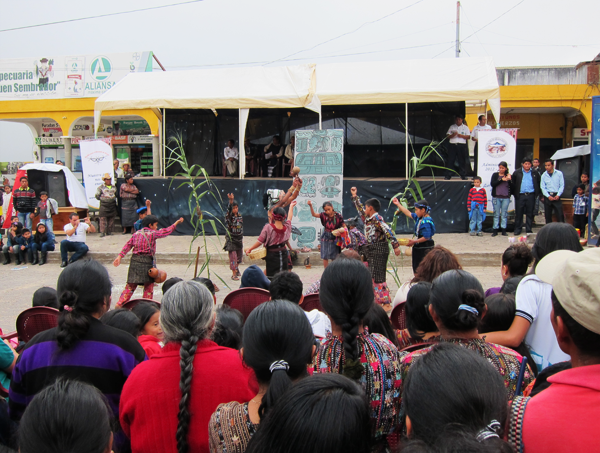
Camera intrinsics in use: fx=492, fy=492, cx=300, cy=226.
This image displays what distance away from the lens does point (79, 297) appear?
238 centimetres

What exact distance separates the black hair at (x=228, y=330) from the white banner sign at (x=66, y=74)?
66.7 feet

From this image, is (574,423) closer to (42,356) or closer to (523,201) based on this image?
(42,356)

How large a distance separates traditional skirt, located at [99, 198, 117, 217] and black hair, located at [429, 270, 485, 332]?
44.0 feet

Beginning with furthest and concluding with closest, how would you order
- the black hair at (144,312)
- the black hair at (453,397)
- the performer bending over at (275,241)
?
1. the performer bending over at (275,241)
2. the black hair at (144,312)
3. the black hair at (453,397)

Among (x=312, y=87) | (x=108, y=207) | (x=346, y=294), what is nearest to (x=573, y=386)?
(x=346, y=294)

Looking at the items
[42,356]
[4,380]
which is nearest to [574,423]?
[42,356]

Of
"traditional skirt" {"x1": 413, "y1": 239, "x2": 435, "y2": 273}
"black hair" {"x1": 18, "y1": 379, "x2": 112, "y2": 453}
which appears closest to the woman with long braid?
"black hair" {"x1": 18, "y1": 379, "x2": 112, "y2": 453}

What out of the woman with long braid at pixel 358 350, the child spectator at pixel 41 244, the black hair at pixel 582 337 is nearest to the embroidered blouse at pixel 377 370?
the woman with long braid at pixel 358 350

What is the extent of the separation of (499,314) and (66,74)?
23213mm

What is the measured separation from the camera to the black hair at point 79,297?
223cm

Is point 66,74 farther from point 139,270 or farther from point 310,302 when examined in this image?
point 310,302

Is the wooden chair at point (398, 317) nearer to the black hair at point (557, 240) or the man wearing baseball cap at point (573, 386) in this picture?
the black hair at point (557, 240)

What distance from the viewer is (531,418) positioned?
136 centimetres

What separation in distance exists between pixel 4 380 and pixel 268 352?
1.69 metres
